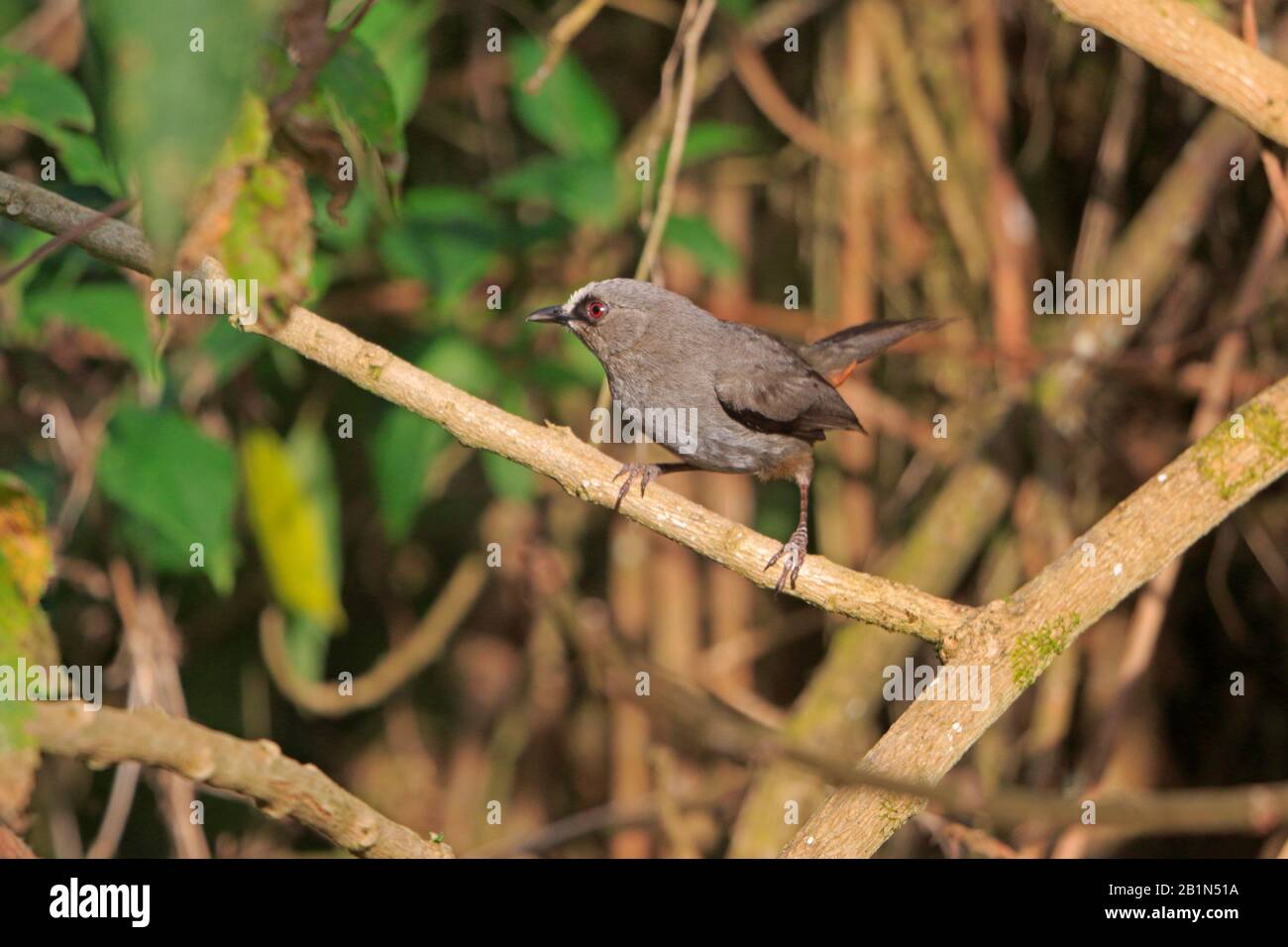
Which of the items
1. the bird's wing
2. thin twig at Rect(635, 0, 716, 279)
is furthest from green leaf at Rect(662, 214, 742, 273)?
thin twig at Rect(635, 0, 716, 279)

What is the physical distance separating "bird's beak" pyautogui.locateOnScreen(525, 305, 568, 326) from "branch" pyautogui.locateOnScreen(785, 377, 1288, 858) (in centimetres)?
194

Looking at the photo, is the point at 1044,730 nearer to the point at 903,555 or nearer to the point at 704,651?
the point at 903,555

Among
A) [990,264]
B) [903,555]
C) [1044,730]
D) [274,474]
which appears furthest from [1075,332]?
[274,474]

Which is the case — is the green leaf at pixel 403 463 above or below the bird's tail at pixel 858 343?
below

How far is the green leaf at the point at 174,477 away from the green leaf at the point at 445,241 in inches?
31.6

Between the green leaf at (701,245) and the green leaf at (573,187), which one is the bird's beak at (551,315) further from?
the green leaf at (701,245)

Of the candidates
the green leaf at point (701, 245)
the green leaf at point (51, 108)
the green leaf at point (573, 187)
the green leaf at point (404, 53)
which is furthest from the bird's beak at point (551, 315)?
the green leaf at point (51, 108)

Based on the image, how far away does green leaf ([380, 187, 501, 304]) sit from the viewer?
383cm

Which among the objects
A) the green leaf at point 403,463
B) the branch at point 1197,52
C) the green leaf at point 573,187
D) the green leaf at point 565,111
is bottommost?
the green leaf at point 403,463

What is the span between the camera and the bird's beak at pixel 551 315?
413 centimetres

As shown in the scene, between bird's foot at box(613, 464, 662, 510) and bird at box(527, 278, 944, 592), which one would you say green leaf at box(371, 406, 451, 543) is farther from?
bird's foot at box(613, 464, 662, 510)

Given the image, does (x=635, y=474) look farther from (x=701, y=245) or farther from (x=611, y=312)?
(x=701, y=245)

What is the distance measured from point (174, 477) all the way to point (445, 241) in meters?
1.11

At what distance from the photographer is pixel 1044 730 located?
15.1 feet
